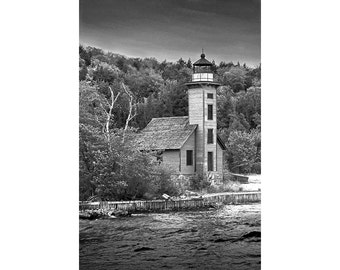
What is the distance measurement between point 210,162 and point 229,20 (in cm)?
182

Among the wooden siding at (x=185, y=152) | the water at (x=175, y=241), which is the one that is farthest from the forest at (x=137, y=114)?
the water at (x=175, y=241)

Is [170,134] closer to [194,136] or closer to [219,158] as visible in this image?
[194,136]

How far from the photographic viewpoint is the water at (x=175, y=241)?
316 inches

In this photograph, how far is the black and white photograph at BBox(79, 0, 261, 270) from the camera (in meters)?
8.17

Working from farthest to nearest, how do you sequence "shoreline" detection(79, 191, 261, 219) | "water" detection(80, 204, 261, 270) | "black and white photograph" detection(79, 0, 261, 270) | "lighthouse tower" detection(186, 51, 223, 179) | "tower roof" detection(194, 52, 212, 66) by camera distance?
"lighthouse tower" detection(186, 51, 223, 179) < "tower roof" detection(194, 52, 212, 66) < "shoreline" detection(79, 191, 261, 219) < "black and white photograph" detection(79, 0, 261, 270) < "water" detection(80, 204, 261, 270)

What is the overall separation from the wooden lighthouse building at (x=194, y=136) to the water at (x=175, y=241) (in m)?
0.62

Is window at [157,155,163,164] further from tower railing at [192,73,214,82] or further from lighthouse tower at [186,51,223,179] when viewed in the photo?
tower railing at [192,73,214,82]

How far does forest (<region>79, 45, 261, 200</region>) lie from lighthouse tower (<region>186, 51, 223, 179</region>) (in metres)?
0.09

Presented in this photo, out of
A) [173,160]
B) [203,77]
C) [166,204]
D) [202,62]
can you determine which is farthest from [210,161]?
[202,62]

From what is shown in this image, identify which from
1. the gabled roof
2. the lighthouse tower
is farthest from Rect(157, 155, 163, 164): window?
the lighthouse tower

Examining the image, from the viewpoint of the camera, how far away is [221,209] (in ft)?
27.9

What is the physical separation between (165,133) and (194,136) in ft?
1.24
